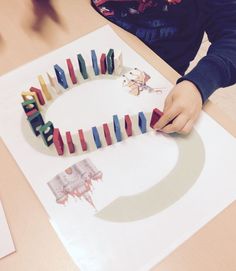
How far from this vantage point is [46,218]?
500 mm

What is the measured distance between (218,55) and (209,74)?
0.05m

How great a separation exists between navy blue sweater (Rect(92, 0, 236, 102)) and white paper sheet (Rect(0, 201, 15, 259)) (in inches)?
14.9

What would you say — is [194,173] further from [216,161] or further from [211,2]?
[211,2]

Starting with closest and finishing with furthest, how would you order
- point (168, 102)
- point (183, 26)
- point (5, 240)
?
point (5, 240) < point (168, 102) < point (183, 26)

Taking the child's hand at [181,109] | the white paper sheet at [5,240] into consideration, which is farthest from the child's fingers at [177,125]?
the white paper sheet at [5,240]

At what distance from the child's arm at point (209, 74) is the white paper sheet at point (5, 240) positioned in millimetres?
249

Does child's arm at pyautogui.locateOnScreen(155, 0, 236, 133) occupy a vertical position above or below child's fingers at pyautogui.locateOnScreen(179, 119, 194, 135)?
above

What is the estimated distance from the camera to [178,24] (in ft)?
2.44

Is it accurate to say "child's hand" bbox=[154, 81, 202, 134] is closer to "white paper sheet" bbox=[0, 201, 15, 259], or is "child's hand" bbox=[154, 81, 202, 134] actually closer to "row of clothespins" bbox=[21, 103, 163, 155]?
"row of clothespins" bbox=[21, 103, 163, 155]

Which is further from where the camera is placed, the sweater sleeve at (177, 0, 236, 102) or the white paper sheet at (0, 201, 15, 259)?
the sweater sleeve at (177, 0, 236, 102)

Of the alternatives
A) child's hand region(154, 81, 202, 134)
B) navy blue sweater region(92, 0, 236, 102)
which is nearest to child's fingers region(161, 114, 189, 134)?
child's hand region(154, 81, 202, 134)

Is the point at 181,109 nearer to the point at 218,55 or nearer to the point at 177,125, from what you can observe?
the point at 177,125

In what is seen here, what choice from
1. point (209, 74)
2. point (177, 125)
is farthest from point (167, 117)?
point (209, 74)

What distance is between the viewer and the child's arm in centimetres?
56
